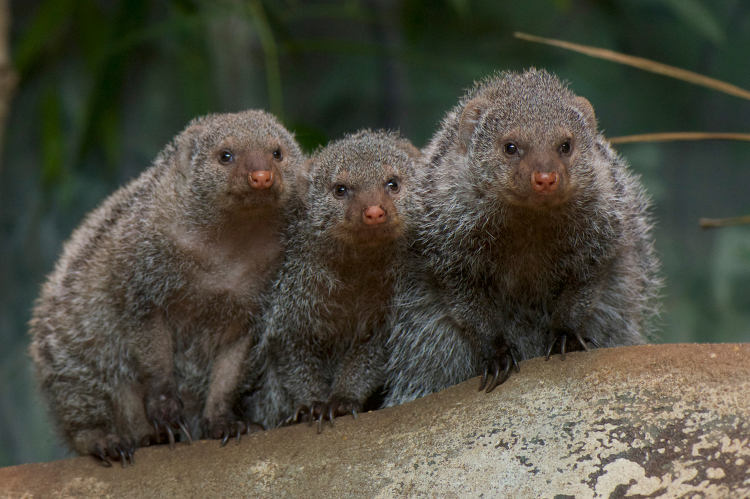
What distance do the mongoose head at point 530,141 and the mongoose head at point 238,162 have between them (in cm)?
83

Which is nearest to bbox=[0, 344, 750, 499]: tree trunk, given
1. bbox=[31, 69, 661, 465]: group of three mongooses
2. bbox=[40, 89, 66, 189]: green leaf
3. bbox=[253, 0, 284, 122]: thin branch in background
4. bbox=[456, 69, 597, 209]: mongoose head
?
bbox=[31, 69, 661, 465]: group of three mongooses

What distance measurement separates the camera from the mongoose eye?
316 centimetres

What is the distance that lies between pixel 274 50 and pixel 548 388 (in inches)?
126

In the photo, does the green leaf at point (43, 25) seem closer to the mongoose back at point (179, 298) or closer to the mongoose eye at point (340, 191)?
the mongoose back at point (179, 298)

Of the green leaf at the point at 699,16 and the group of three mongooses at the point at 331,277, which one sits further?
the green leaf at the point at 699,16

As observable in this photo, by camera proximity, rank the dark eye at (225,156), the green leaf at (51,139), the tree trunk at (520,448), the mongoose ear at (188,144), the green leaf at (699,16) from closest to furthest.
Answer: the tree trunk at (520,448) < the dark eye at (225,156) < the mongoose ear at (188,144) < the green leaf at (699,16) < the green leaf at (51,139)

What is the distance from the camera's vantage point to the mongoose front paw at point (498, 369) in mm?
2836

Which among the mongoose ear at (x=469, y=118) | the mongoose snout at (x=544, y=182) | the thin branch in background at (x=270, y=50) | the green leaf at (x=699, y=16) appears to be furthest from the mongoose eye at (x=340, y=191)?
the green leaf at (x=699, y=16)

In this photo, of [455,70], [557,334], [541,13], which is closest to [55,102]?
[455,70]

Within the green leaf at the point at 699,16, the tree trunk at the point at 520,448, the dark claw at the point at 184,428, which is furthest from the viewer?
the green leaf at the point at 699,16

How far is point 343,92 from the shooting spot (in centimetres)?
639

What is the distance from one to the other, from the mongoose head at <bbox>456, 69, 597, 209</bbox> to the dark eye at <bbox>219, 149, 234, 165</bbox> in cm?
104

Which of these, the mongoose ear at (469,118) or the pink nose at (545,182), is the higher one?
the mongoose ear at (469,118)

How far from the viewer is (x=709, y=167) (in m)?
5.87
